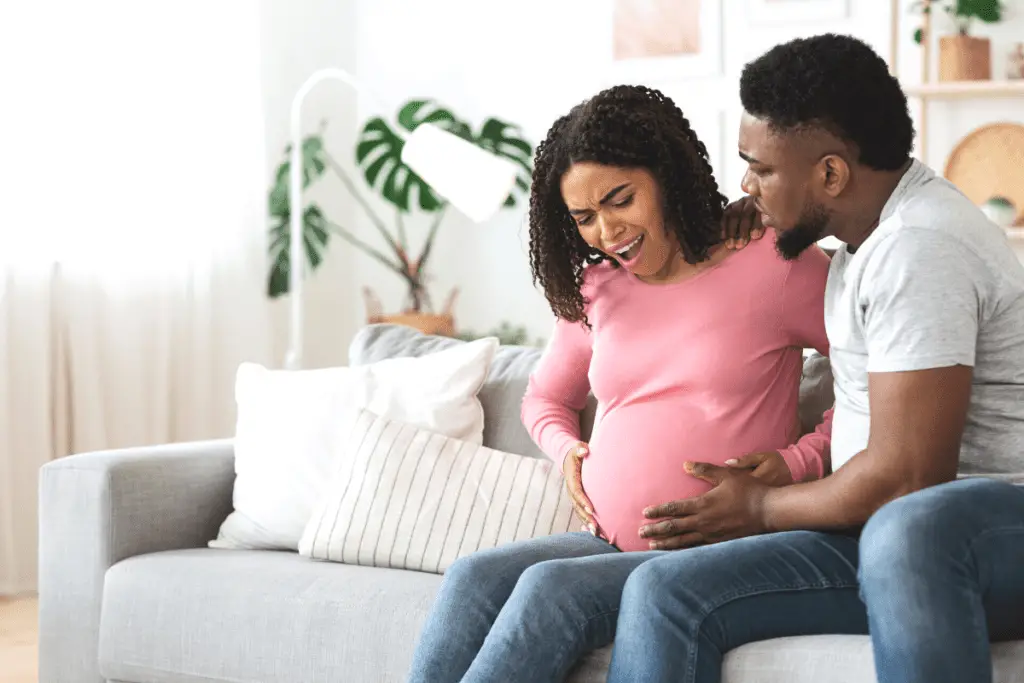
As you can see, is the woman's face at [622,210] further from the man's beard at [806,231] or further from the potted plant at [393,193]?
the potted plant at [393,193]

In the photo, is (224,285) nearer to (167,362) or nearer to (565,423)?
(167,362)

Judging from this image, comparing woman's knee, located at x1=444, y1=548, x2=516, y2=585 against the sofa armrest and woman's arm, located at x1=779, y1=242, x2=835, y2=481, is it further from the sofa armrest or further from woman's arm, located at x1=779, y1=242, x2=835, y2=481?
the sofa armrest

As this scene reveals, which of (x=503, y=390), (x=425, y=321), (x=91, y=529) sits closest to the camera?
(x=91, y=529)

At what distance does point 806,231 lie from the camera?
1.66m

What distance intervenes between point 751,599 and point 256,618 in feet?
3.03

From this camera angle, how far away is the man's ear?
1.61 metres

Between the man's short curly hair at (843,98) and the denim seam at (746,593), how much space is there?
50 centimetres

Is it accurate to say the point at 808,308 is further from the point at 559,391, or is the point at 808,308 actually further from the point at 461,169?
the point at 461,169

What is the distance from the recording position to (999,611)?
1430mm

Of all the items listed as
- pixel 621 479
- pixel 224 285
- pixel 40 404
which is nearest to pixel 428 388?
pixel 621 479

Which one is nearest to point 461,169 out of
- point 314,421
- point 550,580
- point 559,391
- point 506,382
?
point 506,382

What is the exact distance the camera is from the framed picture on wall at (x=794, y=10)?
14.0 feet

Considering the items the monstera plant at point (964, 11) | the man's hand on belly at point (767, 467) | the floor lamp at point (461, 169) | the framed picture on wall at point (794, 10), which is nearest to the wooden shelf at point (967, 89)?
the monstera plant at point (964, 11)

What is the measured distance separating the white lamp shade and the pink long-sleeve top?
35.5 inches
